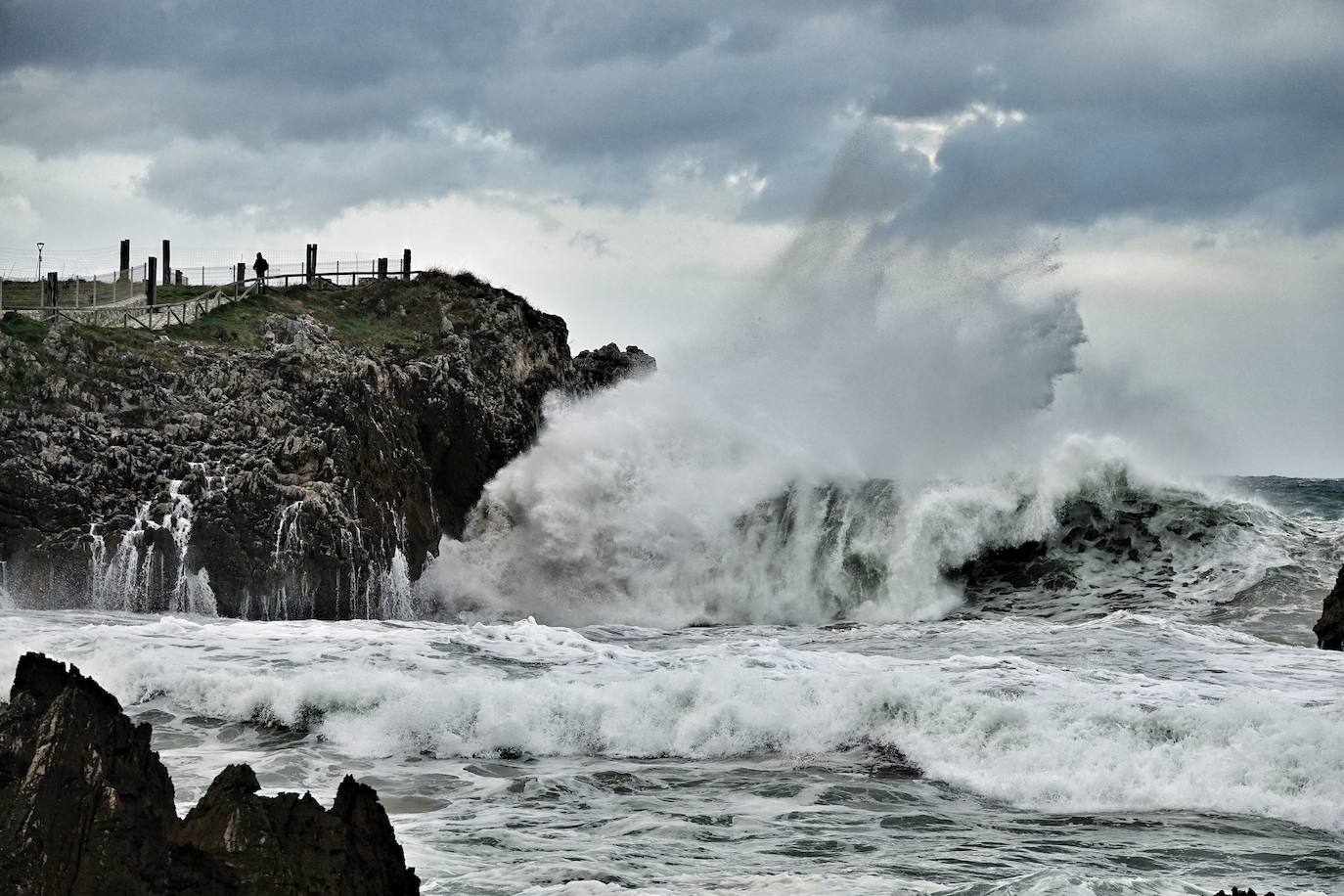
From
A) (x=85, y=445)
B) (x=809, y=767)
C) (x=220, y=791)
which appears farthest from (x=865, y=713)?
(x=85, y=445)

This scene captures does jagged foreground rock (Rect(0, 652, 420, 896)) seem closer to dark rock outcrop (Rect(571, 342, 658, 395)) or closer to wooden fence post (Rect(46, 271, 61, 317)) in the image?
wooden fence post (Rect(46, 271, 61, 317))

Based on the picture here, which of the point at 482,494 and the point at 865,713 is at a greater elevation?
→ the point at 482,494

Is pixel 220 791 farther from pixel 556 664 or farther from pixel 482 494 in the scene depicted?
pixel 482 494

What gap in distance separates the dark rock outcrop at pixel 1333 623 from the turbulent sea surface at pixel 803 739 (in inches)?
13.8

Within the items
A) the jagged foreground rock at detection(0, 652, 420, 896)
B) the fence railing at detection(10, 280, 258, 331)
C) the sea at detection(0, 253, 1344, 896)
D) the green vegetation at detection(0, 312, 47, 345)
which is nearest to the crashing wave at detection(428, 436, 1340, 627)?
the sea at detection(0, 253, 1344, 896)

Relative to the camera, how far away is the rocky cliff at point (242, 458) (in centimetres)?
2450

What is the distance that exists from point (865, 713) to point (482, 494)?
16233mm

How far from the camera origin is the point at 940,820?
12.5m

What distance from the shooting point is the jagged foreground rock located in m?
6.91

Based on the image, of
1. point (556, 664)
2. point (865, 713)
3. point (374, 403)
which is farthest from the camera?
point (374, 403)

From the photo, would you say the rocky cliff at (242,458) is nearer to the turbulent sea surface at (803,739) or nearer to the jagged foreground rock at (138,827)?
the turbulent sea surface at (803,739)

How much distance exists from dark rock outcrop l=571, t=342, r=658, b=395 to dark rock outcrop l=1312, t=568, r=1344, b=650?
61.9ft

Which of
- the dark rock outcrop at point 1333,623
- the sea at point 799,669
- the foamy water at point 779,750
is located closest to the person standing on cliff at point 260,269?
the sea at point 799,669

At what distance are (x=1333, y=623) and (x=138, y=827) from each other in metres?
16.5
